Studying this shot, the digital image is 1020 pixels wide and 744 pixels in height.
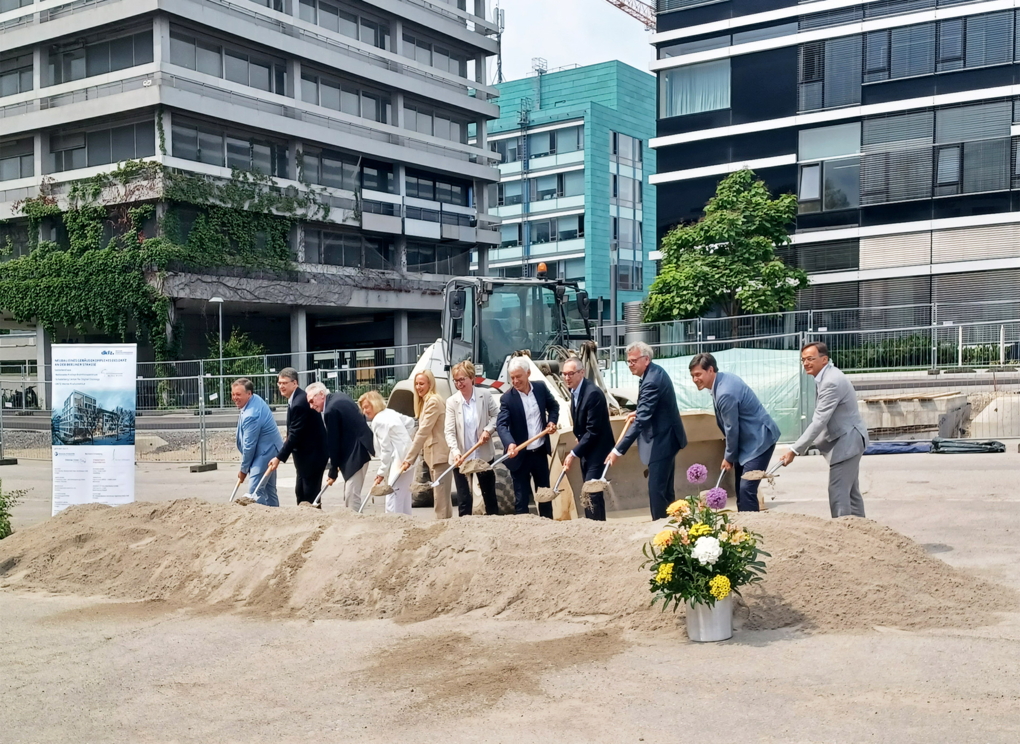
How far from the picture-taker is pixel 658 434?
9.36 metres

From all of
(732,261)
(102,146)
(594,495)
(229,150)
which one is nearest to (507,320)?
(594,495)

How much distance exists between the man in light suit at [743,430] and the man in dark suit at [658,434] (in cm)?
35

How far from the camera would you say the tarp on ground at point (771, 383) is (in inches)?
722

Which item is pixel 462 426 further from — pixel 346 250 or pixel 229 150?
pixel 346 250

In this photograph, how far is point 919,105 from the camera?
3750 centimetres

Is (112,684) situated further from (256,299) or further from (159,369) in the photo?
(256,299)

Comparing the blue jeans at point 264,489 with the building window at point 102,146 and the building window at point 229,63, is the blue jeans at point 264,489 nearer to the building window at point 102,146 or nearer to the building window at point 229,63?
the building window at point 102,146

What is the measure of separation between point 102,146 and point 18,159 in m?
5.10

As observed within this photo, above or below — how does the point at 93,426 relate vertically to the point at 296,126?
below

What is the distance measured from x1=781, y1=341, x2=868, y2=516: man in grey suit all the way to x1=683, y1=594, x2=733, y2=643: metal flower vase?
2.37 m

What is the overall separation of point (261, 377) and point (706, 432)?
48.8 feet

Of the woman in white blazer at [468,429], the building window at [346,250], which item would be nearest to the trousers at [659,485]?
the woman in white blazer at [468,429]

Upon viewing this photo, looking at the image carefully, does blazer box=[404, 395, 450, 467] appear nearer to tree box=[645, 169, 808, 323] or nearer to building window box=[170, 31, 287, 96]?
tree box=[645, 169, 808, 323]

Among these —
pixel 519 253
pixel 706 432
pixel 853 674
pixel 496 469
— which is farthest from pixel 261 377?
pixel 519 253
